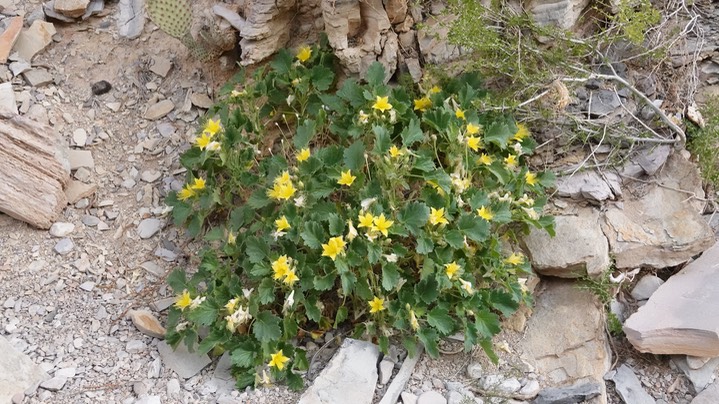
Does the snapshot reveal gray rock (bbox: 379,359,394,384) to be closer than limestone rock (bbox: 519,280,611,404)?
Yes

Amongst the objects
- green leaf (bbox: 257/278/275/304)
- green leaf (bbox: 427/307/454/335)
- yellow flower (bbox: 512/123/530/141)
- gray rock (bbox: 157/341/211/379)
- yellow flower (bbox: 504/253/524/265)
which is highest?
yellow flower (bbox: 512/123/530/141)

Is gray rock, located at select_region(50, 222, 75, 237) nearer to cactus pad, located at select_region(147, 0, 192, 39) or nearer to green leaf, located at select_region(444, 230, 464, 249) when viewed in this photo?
cactus pad, located at select_region(147, 0, 192, 39)

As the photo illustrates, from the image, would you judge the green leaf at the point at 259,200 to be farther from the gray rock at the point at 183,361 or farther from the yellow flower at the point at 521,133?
the yellow flower at the point at 521,133

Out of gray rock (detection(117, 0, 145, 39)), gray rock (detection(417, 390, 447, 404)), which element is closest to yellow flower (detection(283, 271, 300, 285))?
gray rock (detection(417, 390, 447, 404))

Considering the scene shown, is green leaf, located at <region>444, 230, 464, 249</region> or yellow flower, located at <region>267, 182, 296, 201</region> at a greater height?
yellow flower, located at <region>267, 182, 296, 201</region>

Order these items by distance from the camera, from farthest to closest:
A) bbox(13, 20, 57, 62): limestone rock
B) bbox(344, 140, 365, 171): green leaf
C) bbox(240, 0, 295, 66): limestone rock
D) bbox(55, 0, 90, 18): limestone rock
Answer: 1. bbox(55, 0, 90, 18): limestone rock
2. bbox(13, 20, 57, 62): limestone rock
3. bbox(240, 0, 295, 66): limestone rock
4. bbox(344, 140, 365, 171): green leaf

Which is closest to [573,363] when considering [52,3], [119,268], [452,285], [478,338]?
[478,338]
